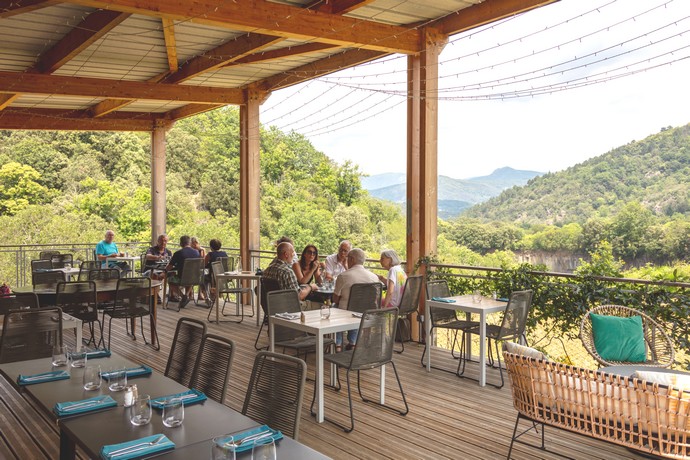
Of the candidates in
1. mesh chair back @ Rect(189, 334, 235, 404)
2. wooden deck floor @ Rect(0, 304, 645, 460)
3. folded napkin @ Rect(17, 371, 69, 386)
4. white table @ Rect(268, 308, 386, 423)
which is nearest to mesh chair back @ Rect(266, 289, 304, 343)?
white table @ Rect(268, 308, 386, 423)

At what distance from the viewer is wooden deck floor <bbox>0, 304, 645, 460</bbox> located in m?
3.99

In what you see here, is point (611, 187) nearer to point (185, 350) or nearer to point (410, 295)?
point (410, 295)

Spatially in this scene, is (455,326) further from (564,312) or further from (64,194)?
(64,194)

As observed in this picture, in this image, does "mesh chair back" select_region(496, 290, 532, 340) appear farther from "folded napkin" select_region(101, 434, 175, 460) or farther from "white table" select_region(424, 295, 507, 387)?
"folded napkin" select_region(101, 434, 175, 460)

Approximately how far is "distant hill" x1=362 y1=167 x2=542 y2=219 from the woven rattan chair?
1744cm

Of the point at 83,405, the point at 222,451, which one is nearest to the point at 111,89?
the point at 83,405

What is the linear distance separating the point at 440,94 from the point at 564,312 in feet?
10.2

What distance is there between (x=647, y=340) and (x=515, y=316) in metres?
1.14

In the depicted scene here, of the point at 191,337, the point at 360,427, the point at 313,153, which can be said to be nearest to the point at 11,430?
the point at 191,337

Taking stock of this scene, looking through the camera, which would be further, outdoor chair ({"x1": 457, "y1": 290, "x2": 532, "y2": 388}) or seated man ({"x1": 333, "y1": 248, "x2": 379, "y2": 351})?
seated man ({"x1": 333, "y1": 248, "x2": 379, "y2": 351})

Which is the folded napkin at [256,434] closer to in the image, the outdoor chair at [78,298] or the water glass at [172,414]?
the water glass at [172,414]

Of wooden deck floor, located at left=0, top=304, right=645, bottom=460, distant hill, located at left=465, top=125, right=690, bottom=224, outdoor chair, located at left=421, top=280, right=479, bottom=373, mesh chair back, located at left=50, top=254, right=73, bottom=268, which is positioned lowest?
wooden deck floor, located at left=0, top=304, right=645, bottom=460

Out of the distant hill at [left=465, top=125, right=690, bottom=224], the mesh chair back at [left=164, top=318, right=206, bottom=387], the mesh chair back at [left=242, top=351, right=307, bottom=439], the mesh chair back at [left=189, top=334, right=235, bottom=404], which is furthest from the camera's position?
the distant hill at [left=465, top=125, right=690, bottom=224]

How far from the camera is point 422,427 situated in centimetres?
445
